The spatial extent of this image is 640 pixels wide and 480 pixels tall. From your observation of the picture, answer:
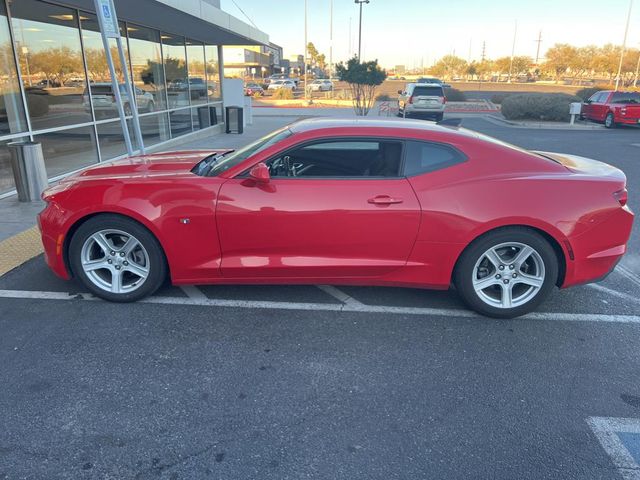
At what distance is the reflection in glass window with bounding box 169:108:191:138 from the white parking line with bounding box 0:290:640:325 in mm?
10457

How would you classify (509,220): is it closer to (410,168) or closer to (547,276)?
(547,276)

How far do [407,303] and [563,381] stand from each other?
4.52 feet

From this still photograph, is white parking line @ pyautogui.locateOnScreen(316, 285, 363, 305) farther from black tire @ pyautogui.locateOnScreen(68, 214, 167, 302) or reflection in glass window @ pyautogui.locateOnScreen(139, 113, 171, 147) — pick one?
reflection in glass window @ pyautogui.locateOnScreen(139, 113, 171, 147)

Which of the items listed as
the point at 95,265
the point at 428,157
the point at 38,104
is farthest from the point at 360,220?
the point at 38,104

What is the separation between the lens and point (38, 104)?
904cm

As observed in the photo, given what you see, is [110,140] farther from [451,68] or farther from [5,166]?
[451,68]

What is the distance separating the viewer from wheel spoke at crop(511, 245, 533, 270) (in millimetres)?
3750

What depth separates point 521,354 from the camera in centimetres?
341

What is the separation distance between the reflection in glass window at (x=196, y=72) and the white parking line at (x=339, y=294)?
12.3 m

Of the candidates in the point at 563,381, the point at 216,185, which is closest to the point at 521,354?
the point at 563,381

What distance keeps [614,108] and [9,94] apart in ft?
71.3

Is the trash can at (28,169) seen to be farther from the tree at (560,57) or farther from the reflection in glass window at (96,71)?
the tree at (560,57)

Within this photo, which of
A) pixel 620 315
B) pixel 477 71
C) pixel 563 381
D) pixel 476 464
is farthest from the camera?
pixel 477 71

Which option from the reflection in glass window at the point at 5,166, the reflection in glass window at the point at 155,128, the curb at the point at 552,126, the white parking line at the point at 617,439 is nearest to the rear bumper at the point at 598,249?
the white parking line at the point at 617,439
